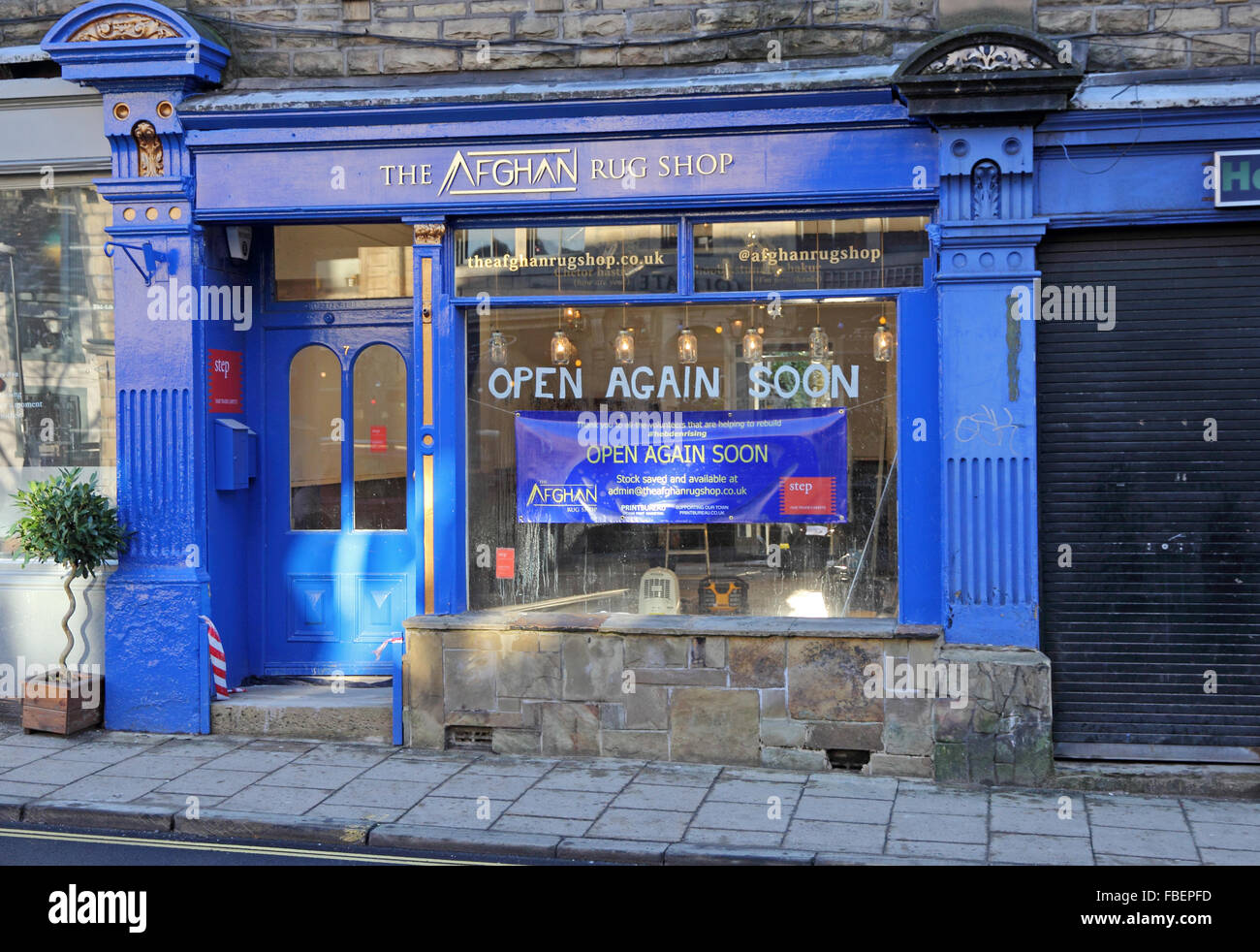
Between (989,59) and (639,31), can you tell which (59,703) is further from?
(989,59)

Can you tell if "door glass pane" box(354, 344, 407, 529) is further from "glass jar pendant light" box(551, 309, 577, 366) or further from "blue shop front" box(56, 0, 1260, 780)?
"glass jar pendant light" box(551, 309, 577, 366)

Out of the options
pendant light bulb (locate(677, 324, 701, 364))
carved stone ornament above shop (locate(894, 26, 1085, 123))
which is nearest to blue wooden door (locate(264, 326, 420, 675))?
pendant light bulb (locate(677, 324, 701, 364))

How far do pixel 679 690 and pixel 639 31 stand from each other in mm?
4651

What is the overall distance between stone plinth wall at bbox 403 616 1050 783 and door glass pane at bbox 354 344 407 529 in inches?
49.8

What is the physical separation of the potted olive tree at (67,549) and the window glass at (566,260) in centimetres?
310

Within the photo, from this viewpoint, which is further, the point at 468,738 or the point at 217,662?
the point at 217,662

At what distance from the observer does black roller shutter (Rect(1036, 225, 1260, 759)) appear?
27.2 ft

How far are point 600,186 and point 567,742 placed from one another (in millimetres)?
3920

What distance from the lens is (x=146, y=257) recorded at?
370 inches

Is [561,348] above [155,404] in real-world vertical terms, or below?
above

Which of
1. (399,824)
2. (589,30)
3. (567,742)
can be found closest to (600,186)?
(589,30)

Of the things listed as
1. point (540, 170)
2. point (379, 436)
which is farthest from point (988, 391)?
point (379, 436)

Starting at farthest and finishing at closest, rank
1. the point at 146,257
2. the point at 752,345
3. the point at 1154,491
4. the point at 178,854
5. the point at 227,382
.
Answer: the point at 227,382 < the point at 146,257 < the point at 752,345 < the point at 1154,491 < the point at 178,854
